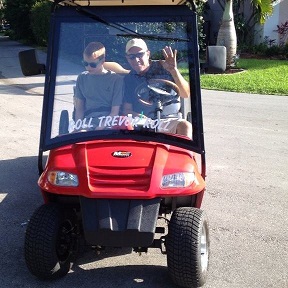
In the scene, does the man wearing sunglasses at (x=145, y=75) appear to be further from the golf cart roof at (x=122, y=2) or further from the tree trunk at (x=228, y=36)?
the tree trunk at (x=228, y=36)

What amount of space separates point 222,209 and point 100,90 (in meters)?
1.72

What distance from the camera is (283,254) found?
3729 mm

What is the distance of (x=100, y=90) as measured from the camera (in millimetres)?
3670

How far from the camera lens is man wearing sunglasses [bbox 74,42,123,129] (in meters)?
3.60

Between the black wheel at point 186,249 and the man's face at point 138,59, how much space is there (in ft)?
3.63

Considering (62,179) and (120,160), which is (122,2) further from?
(62,179)

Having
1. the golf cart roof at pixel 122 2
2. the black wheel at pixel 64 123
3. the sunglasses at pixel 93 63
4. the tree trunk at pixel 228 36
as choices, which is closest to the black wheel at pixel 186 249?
the black wheel at pixel 64 123

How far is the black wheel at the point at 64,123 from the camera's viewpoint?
3.61 m

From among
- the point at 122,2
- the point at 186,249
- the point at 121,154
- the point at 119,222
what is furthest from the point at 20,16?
the point at 186,249

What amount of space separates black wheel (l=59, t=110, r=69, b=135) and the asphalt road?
92 centimetres

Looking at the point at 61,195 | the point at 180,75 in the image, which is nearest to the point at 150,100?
the point at 180,75

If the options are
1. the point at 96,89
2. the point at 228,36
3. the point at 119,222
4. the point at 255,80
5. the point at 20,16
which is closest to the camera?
the point at 119,222

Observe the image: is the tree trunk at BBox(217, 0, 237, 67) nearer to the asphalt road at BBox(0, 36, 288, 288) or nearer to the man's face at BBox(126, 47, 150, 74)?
the asphalt road at BBox(0, 36, 288, 288)

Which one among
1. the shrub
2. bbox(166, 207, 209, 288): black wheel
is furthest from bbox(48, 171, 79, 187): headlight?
the shrub
